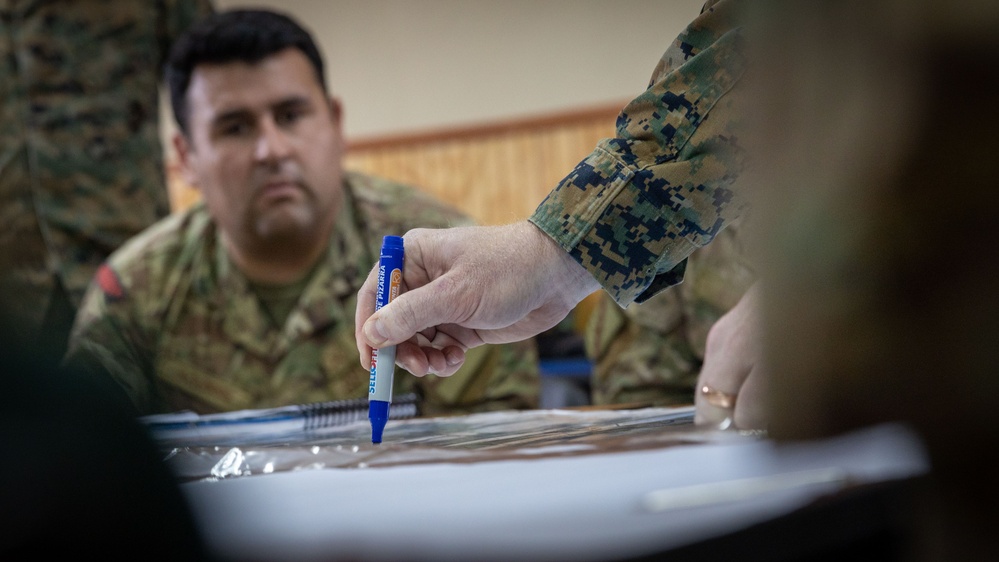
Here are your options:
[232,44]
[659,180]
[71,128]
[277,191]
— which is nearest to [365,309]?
[659,180]

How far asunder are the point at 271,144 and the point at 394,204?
24 cm

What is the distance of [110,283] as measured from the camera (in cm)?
165

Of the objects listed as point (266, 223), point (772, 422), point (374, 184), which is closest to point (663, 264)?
point (772, 422)

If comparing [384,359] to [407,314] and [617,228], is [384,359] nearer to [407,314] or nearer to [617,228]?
[407,314]

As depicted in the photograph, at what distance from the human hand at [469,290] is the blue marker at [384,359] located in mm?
13

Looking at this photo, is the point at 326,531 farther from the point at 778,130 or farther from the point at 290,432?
the point at 290,432

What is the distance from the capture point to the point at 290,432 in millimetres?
866

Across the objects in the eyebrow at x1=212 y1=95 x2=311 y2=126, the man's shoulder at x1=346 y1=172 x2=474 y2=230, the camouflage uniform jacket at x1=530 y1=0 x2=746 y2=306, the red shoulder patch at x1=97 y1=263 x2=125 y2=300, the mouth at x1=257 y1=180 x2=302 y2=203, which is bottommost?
the red shoulder patch at x1=97 y1=263 x2=125 y2=300

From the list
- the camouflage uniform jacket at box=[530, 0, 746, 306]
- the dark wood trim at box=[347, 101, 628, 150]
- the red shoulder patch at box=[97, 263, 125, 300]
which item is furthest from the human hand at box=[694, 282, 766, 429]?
the dark wood trim at box=[347, 101, 628, 150]

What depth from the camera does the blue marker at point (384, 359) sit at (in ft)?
2.41

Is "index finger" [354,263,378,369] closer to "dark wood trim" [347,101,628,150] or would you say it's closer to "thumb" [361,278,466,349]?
"thumb" [361,278,466,349]

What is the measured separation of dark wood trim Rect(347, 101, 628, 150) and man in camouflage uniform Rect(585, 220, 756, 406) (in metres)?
1.86

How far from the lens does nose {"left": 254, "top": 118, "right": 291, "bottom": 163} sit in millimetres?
1523

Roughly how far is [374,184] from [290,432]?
93 cm
